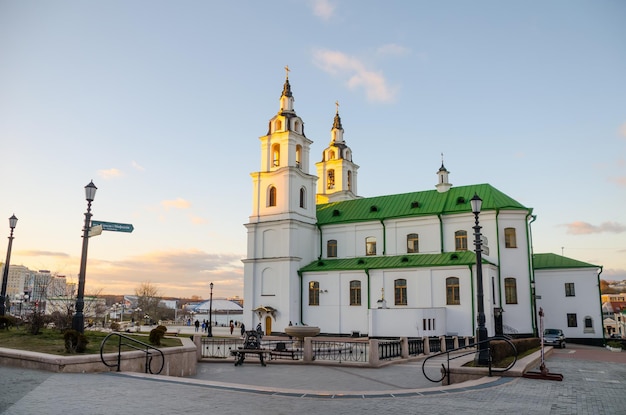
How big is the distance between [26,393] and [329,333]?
36.6 meters

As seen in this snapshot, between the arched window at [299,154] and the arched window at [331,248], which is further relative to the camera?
the arched window at [299,154]

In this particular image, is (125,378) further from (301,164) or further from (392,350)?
(301,164)

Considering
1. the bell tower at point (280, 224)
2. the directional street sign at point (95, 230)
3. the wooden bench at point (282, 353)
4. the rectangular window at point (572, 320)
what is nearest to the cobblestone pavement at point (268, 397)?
the directional street sign at point (95, 230)

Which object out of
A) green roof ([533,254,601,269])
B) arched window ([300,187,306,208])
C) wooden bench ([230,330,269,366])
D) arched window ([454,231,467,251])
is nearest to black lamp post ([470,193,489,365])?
wooden bench ([230,330,269,366])

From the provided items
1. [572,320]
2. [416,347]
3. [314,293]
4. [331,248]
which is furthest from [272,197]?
[572,320]

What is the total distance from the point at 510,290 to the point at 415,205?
11207 mm

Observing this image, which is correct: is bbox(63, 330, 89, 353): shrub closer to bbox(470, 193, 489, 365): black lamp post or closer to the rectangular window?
bbox(470, 193, 489, 365): black lamp post

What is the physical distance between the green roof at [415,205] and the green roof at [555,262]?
20.8 feet

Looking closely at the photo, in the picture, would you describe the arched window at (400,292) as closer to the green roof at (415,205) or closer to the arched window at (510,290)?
the green roof at (415,205)

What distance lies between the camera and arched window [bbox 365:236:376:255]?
47.8 meters

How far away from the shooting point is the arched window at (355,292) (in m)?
44.8

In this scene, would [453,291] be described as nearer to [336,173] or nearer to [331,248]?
[331,248]

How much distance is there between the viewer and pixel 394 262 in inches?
1738

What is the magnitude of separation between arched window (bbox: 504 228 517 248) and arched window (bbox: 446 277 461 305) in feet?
18.0
